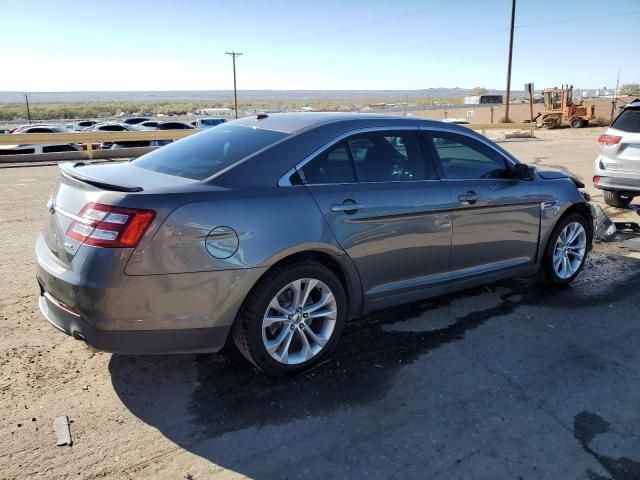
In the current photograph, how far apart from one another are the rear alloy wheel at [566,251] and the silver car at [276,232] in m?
0.52

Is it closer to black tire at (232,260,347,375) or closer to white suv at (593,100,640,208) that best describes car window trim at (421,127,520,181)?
black tire at (232,260,347,375)

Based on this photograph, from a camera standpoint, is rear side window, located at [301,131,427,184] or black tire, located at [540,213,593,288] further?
black tire, located at [540,213,593,288]

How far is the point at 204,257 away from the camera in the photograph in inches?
119

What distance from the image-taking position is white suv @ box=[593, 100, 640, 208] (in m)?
7.96

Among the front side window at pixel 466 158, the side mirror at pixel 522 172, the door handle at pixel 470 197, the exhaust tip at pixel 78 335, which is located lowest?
the exhaust tip at pixel 78 335

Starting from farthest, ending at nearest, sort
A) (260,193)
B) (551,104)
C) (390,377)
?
(551,104) → (390,377) → (260,193)

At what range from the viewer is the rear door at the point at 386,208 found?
3568 millimetres

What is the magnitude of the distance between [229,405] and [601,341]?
283 cm

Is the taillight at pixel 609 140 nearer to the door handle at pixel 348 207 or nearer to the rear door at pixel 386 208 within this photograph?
the rear door at pixel 386 208

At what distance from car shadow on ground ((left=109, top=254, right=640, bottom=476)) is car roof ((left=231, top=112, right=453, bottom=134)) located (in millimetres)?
1568

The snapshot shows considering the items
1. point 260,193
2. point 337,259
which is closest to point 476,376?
point 337,259

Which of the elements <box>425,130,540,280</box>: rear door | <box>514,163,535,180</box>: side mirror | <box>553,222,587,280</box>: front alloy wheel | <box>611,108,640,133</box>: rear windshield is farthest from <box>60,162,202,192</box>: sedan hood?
<box>611,108,640,133</box>: rear windshield

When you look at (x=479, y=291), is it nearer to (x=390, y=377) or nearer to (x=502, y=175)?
(x=502, y=175)

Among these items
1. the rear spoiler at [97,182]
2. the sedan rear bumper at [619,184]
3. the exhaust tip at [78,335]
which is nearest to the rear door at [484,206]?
the rear spoiler at [97,182]
